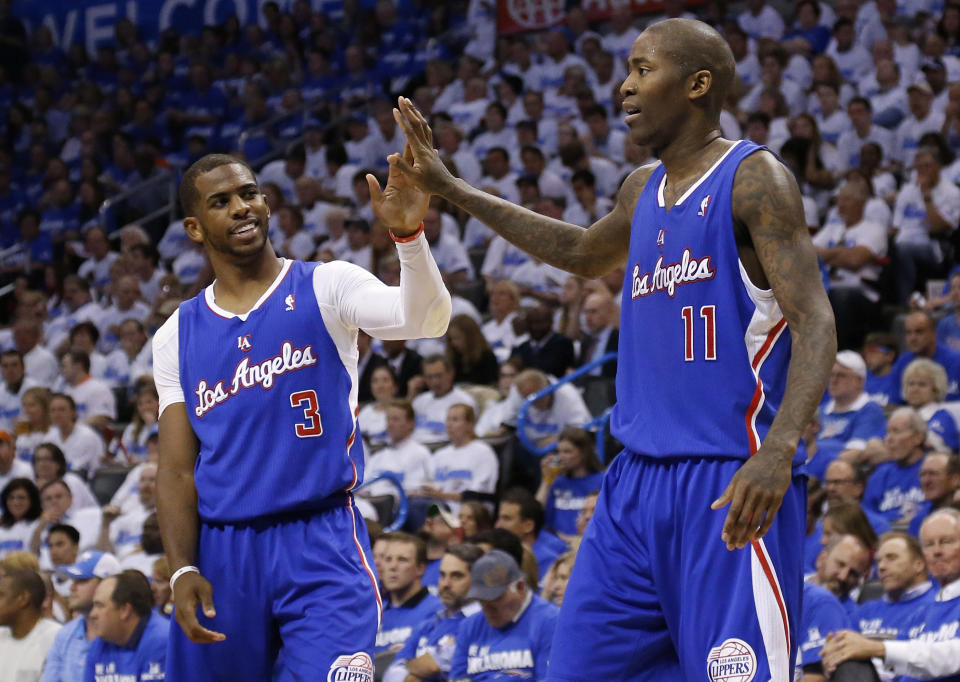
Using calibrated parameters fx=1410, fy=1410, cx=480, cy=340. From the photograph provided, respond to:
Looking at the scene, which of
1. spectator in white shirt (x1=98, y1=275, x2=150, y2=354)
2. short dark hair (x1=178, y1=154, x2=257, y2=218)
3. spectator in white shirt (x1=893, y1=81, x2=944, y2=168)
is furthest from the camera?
spectator in white shirt (x1=98, y1=275, x2=150, y2=354)

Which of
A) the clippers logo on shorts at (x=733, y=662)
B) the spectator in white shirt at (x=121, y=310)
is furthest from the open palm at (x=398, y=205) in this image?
the spectator in white shirt at (x=121, y=310)

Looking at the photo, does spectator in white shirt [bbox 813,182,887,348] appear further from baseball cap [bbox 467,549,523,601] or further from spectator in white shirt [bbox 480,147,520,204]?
baseball cap [bbox 467,549,523,601]

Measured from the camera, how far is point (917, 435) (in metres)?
8.09

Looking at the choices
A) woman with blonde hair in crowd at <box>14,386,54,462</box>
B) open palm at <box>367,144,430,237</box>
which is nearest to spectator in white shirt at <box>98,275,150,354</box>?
woman with blonde hair in crowd at <box>14,386,54,462</box>

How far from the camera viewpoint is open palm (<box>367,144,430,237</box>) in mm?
3871

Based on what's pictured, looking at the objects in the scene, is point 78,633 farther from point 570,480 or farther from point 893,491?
point 893,491

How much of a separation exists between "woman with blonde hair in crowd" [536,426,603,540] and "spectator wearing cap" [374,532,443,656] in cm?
119

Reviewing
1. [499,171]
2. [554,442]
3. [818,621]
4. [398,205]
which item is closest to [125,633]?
[554,442]

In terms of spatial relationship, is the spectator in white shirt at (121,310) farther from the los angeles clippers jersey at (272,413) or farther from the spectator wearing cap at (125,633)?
the los angeles clippers jersey at (272,413)

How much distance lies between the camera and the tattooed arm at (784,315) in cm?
322

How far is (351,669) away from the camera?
377 centimetres

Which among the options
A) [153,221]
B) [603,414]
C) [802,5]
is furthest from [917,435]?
[153,221]

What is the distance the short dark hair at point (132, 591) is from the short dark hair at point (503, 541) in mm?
1738

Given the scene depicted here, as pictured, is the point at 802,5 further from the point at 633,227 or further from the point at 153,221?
the point at 633,227
